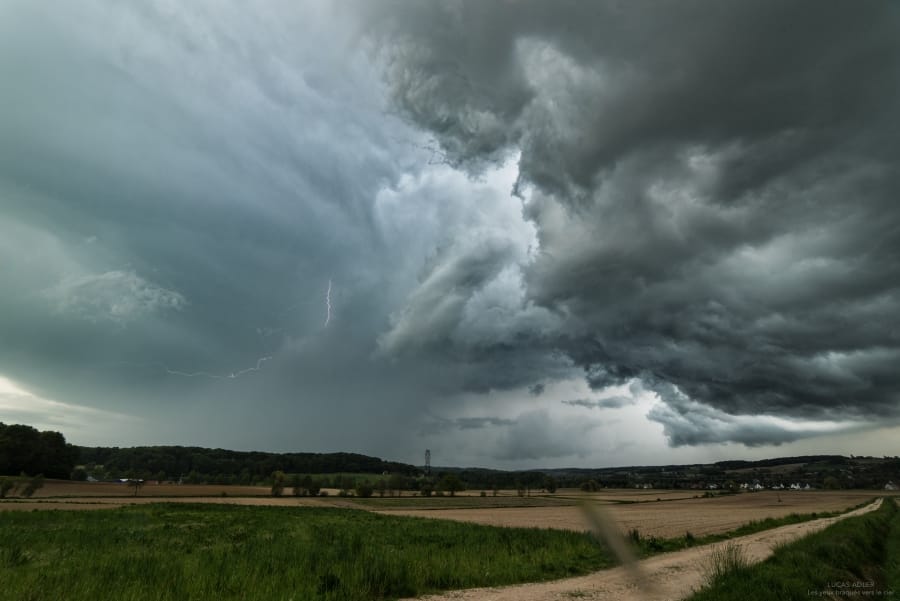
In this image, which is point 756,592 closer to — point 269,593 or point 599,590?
point 599,590

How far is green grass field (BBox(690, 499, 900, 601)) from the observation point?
46.1 ft

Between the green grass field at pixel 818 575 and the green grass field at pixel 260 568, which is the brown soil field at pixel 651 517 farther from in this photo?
the green grass field at pixel 818 575

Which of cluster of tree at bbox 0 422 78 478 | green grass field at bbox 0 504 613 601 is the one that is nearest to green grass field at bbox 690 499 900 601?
green grass field at bbox 0 504 613 601

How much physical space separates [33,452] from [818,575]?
182 meters

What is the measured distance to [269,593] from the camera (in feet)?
47.4

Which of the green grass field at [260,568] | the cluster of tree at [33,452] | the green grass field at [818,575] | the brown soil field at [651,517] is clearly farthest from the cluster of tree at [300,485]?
the green grass field at [818,575]

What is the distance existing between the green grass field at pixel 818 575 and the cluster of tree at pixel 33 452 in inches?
6953

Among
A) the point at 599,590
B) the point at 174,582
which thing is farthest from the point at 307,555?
the point at 599,590

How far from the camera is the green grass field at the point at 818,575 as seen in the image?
14.1 m

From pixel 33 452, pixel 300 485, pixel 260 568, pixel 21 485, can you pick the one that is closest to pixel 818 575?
pixel 260 568

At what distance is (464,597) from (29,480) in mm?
130247

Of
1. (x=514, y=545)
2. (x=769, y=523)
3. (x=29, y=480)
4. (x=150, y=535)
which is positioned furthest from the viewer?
(x=29, y=480)

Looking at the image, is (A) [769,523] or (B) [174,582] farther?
(A) [769,523]

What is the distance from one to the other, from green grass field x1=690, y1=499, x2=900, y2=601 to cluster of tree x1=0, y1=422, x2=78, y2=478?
17661cm
